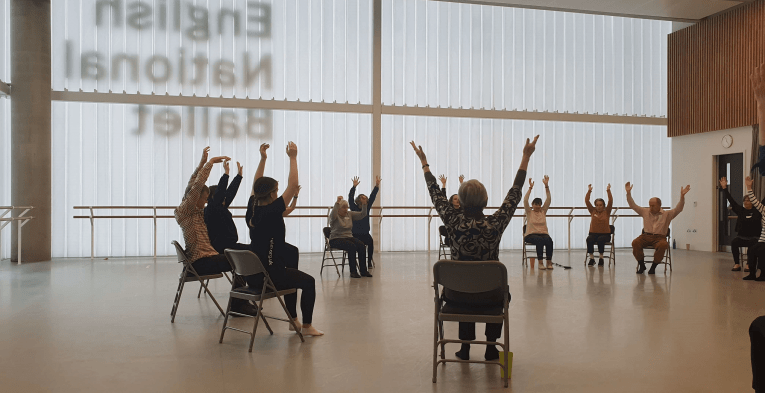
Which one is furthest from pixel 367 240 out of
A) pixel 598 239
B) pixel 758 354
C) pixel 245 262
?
pixel 758 354

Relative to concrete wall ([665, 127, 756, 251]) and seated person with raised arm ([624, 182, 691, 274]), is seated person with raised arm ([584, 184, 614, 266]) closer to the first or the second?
seated person with raised arm ([624, 182, 691, 274])

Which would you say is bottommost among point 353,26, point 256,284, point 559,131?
point 256,284

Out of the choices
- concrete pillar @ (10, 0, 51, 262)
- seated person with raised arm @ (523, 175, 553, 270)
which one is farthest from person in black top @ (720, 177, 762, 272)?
concrete pillar @ (10, 0, 51, 262)

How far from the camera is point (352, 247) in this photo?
7.78 m

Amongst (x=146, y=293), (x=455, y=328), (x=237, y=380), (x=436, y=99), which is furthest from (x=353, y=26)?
(x=237, y=380)

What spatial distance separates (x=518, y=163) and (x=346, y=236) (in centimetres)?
539

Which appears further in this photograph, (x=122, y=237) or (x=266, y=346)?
(x=122, y=237)

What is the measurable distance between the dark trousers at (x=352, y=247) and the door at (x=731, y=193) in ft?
24.9

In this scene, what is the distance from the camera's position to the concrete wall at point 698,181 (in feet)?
38.0

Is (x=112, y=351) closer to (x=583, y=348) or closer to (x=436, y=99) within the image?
(x=583, y=348)

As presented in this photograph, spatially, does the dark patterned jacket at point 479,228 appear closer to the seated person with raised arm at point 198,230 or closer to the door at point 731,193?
the seated person with raised arm at point 198,230

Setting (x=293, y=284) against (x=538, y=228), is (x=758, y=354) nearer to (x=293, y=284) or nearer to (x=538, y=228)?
(x=293, y=284)

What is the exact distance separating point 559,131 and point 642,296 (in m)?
6.65

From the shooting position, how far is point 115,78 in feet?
33.7
